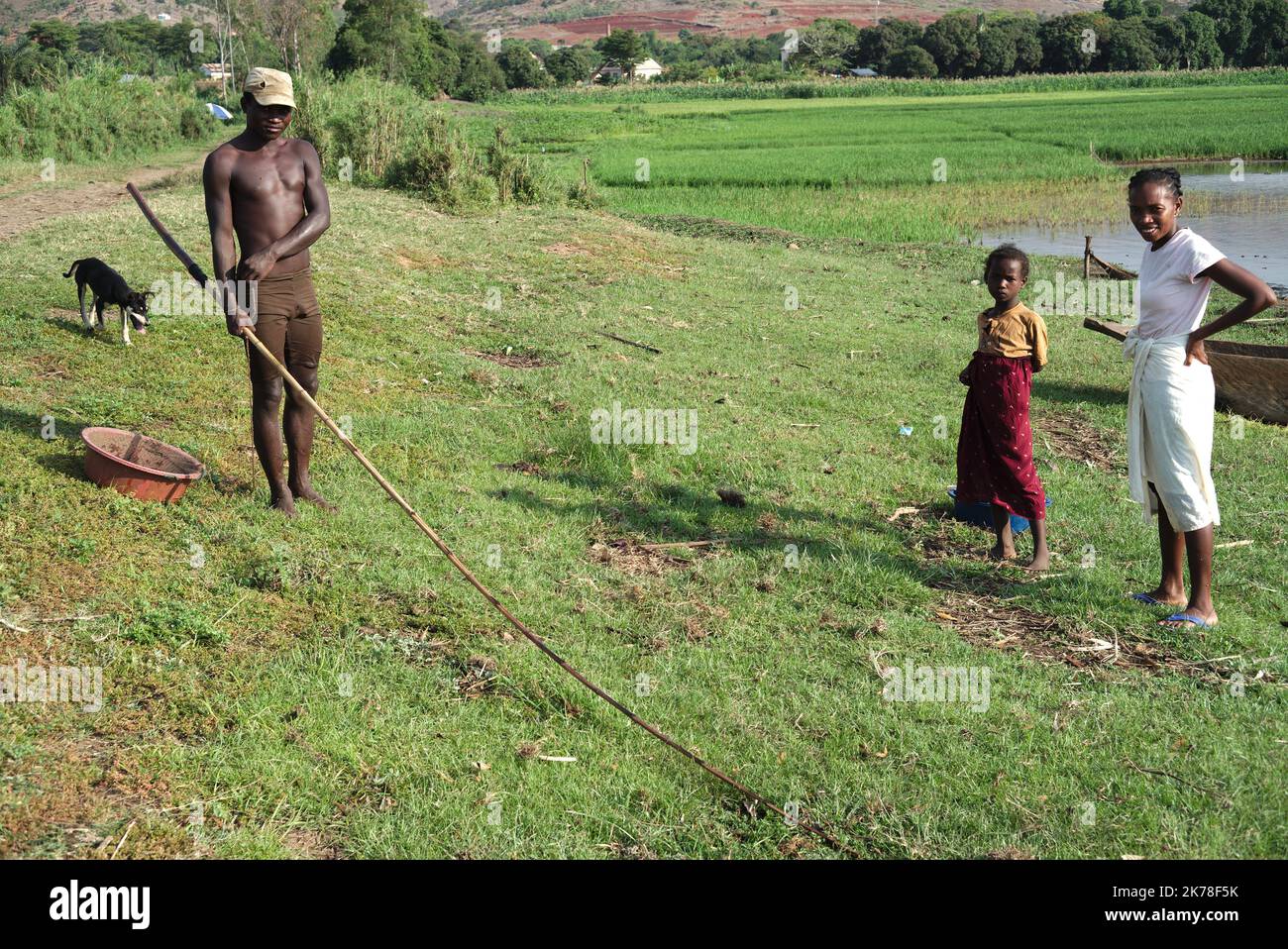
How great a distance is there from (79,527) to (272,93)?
2382 millimetres

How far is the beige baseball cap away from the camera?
5.36 meters

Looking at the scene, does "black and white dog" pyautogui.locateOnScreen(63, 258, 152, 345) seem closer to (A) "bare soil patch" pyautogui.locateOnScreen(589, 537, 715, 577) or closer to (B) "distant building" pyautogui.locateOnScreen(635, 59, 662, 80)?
(A) "bare soil patch" pyautogui.locateOnScreen(589, 537, 715, 577)

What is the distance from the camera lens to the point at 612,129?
4288 cm

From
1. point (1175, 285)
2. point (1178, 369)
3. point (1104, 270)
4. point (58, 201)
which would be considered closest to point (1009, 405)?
point (1178, 369)

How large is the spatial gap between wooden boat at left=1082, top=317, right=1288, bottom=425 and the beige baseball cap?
22.8ft

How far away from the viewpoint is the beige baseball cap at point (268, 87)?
5.36 meters

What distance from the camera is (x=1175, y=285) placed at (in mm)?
5090

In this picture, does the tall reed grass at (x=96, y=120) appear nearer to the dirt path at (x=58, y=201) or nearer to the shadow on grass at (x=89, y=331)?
the dirt path at (x=58, y=201)

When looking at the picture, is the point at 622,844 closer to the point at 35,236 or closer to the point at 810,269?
the point at 35,236

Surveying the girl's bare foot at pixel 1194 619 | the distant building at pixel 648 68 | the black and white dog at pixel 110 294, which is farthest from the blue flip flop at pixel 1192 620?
the distant building at pixel 648 68

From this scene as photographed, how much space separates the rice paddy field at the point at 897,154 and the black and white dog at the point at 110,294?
46.8 ft

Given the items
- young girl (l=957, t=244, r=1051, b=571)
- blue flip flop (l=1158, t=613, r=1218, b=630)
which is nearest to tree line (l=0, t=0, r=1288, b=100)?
young girl (l=957, t=244, r=1051, b=571)

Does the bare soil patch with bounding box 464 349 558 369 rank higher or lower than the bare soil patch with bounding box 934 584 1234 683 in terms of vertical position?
higher
